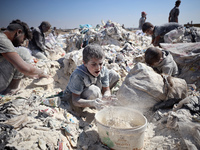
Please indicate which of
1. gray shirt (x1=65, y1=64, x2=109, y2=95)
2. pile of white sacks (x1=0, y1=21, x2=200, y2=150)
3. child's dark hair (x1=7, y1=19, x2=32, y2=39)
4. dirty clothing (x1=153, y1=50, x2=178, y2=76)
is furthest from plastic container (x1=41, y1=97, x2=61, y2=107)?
dirty clothing (x1=153, y1=50, x2=178, y2=76)

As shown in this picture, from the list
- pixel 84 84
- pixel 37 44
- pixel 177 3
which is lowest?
pixel 84 84

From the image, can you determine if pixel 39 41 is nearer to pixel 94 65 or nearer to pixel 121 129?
pixel 94 65

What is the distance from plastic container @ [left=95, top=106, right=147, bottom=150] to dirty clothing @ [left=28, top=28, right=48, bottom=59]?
4.26m

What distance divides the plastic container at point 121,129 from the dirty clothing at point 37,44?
426 centimetres

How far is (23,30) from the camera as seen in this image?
2.42 m

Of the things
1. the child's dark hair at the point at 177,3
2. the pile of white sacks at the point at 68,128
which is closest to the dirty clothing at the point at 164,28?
the child's dark hair at the point at 177,3

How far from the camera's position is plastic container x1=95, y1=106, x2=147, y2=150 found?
52.6 inches

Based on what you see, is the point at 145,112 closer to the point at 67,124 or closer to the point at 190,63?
the point at 67,124

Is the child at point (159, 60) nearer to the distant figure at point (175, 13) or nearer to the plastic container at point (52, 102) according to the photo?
the plastic container at point (52, 102)

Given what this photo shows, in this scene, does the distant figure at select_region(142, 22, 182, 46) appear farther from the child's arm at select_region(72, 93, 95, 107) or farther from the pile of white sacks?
the child's arm at select_region(72, 93, 95, 107)

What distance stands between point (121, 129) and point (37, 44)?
4.90 metres

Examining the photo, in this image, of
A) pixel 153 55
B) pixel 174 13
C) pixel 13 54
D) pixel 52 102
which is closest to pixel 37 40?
pixel 13 54

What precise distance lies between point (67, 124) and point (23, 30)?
6.05 feet

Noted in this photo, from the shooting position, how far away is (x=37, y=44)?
5125 millimetres
